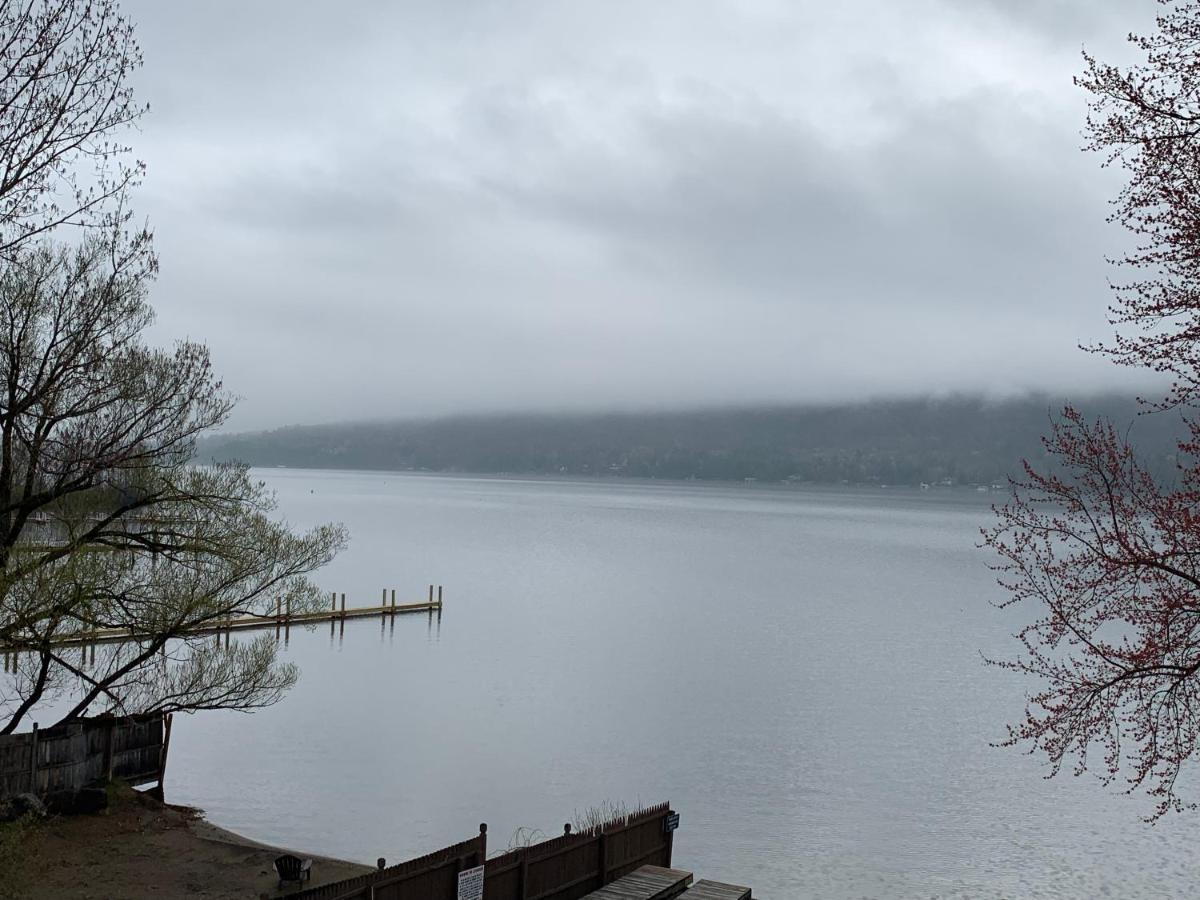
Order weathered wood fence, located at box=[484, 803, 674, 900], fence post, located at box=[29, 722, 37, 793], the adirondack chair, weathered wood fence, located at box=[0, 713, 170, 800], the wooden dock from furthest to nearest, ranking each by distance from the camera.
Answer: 1. the wooden dock
2. fence post, located at box=[29, 722, 37, 793]
3. weathered wood fence, located at box=[0, 713, 170, 800]
4. the adirondack chair
5. weathered wood fence, located at box=[484, 803, 674, 900]

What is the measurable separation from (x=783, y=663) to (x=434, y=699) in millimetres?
21564

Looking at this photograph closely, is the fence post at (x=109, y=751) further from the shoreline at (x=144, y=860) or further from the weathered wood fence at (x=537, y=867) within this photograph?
the weathered wood fence at (x=537, y=867)

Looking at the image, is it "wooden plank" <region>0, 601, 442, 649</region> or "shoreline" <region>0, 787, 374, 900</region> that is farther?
"wooden plank" <region>0, 601, 442, 649</region>

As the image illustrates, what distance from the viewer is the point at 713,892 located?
21109 mm

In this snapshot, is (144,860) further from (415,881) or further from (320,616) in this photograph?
(320,616)

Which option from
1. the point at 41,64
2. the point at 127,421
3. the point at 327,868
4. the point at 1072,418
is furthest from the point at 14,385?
the point at 1072,418

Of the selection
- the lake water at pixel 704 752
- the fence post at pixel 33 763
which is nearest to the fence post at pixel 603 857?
the lake water at pixel 704 752

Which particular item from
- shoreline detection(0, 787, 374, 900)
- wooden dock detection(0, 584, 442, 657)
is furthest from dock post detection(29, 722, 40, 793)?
wooden dock detection(0, 584, 442, 657)

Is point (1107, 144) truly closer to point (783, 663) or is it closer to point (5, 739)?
point (5, 739)

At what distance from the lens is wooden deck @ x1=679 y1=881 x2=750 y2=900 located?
67.7 ft

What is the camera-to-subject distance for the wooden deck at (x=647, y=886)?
20.1m

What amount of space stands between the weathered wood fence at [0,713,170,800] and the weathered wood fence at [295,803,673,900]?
32.9ft

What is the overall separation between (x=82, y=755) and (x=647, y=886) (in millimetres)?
14679

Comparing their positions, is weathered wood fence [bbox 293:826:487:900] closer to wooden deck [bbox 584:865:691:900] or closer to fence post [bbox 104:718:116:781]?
wooden deck [bbox 584:865:691:900]
